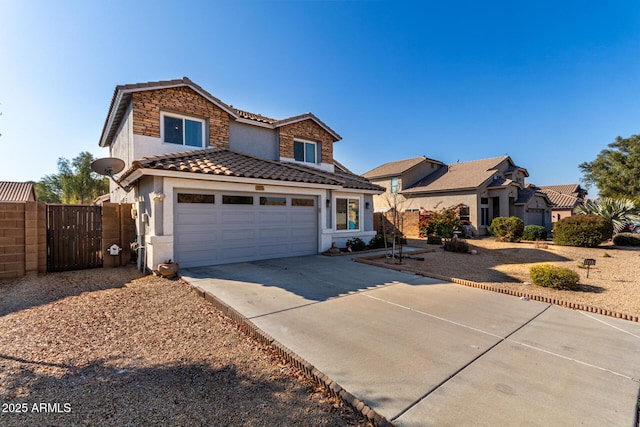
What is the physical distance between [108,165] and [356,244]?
1035cm

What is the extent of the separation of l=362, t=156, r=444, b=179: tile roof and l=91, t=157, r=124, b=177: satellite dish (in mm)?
22358

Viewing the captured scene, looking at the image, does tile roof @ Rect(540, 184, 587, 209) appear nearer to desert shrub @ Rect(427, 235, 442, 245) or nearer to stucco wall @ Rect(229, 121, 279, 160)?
desert shrub @ Rect(427, 235, 442, 245)

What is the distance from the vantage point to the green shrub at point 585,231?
15.0 m

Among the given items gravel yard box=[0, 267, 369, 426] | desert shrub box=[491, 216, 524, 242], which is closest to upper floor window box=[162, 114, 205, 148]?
gravel yard box=[0, 267, 369, 426]

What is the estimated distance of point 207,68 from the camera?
12.5m

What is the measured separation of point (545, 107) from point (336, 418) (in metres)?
24.0

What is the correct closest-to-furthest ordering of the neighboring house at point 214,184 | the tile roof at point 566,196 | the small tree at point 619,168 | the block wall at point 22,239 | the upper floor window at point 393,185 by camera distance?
1. the block wall at point 22,239
2. the neighboring house at point 214,184
3. the upper floor window at point 393,185
4. the tile roof at point 566,196
5. the small tree at point 619,168

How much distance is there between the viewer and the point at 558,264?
435 inches

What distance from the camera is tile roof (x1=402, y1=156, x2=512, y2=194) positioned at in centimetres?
2341

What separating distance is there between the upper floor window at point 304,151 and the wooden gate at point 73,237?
8611 millimetres

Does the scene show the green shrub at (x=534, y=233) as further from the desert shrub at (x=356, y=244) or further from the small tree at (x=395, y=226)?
the desert shrub at (x=356, y=244)

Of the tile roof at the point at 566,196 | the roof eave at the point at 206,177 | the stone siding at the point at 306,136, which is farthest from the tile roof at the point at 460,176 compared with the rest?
the roof eave at the point at 206,177

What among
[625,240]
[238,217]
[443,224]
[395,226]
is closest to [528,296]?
[395,226]

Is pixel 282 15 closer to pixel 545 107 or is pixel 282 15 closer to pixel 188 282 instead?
pixel 188 282
